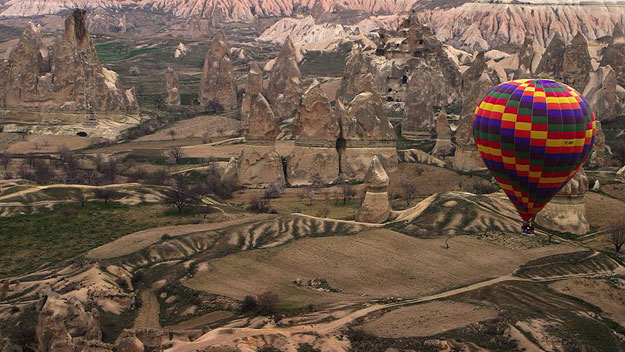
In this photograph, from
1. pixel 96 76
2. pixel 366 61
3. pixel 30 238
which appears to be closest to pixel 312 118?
pixel 30 238

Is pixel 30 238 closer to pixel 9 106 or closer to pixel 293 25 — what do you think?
pixel 9 106

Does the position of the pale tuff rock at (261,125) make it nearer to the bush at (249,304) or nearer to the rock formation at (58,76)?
the bush at (249,304)

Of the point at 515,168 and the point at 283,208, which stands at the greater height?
the point at 515,168

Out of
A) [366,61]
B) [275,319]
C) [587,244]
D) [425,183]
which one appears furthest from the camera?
[366,61]

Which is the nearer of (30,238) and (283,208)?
(30,238)

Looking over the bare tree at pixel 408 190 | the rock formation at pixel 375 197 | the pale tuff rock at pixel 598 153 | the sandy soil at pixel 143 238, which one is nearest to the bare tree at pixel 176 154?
the bare tree at pixel 408 190

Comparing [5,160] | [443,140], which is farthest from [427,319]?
[5,160]

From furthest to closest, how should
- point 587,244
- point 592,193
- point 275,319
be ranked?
point 592,193, point 587,244, point 275,319
